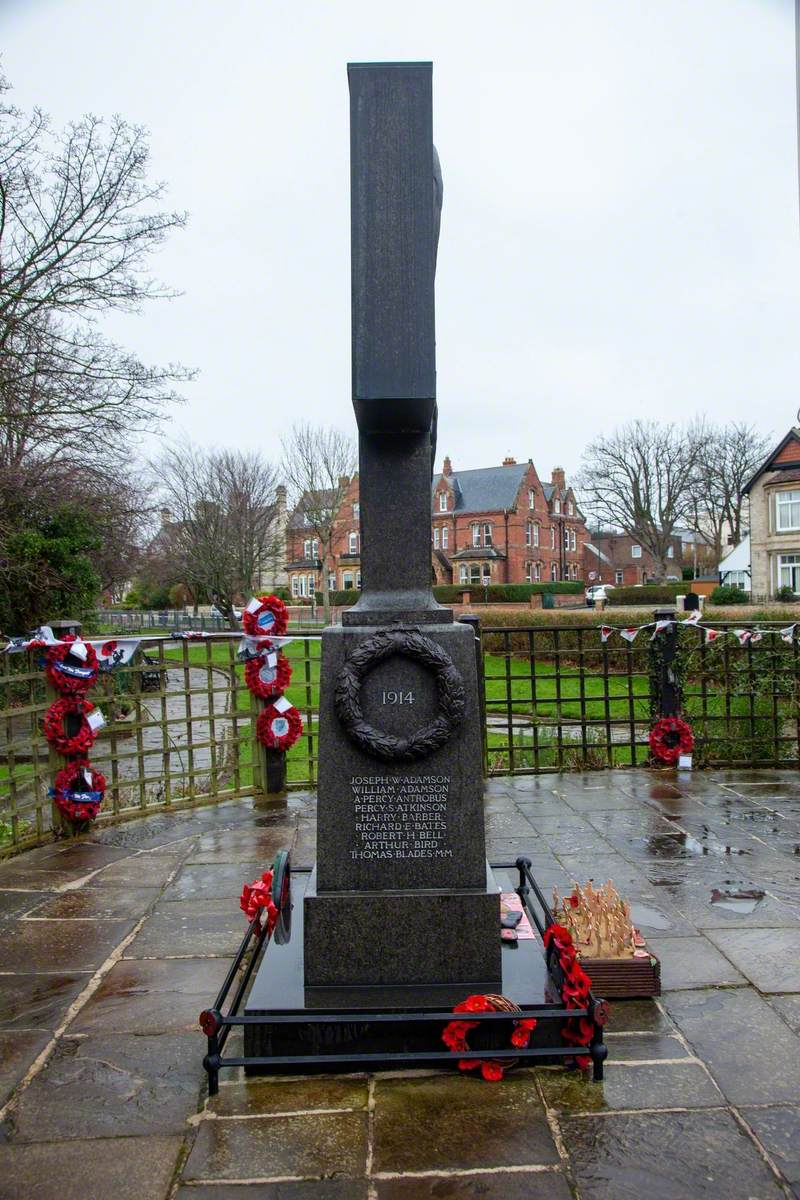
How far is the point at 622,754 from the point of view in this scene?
9656 mm

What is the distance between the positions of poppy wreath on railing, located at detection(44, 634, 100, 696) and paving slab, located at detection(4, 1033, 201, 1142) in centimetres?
321

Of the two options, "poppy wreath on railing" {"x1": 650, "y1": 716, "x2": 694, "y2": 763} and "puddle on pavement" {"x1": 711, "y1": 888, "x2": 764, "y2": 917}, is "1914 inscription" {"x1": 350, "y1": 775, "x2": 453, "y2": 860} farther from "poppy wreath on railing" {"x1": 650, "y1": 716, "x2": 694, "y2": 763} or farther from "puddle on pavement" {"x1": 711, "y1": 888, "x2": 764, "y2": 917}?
"poppy wreath on railing" {"x1": 650, "y1": 716, "x2": 694, "y2": 763}

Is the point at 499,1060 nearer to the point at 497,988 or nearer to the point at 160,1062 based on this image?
the point at 497,988

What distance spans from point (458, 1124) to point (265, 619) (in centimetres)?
487

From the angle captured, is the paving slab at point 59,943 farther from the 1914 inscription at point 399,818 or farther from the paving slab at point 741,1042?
the paving slab at point 741,1042

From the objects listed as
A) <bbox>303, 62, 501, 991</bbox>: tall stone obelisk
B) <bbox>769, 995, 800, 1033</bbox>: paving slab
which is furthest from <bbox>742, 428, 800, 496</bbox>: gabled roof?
<bbox>303, 62, 501, 991</bbox>: tall stone obelisk

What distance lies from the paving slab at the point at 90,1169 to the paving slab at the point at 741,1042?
5.76ft

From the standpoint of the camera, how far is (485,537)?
55.2m

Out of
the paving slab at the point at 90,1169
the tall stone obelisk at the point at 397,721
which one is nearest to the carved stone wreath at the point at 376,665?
the tall stone obelisk at the point at 397,721

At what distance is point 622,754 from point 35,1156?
8046mm

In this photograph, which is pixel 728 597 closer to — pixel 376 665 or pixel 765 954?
pixel 765 954

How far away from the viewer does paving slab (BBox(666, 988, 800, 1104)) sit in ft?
9.02

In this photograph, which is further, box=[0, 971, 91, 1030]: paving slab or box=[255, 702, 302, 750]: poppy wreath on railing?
box=[255, 702, 302, 750]: poppy wreath on railing

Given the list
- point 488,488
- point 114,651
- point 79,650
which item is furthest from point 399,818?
point 488,488
